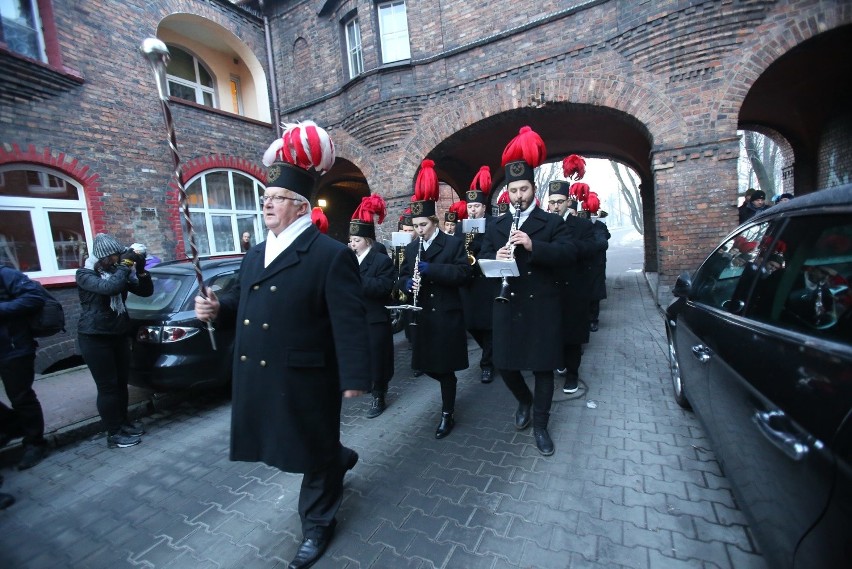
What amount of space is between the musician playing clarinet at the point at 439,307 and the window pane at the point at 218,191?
28.9 ft

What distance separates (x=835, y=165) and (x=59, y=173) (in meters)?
17.7

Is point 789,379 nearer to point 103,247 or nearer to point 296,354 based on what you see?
point 296,354

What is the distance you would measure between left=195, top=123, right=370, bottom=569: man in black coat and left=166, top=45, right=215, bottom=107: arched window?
10.9 metres

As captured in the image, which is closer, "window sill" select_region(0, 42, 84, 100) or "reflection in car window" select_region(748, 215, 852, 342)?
"reflection in car window" select_region(748, 215, 852, 342)

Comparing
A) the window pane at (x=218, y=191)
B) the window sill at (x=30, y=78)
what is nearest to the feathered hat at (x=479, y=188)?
the window pane at (x=218, y=191)

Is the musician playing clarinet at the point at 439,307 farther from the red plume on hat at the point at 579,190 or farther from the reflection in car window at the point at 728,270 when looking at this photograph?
the red plume on hat at the point at 579,190

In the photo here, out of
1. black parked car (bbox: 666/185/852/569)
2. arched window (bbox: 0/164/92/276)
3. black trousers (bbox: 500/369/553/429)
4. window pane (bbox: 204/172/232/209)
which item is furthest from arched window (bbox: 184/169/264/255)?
black parked car (bbox: 666/185/852/569)

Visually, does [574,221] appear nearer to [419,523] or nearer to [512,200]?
[512,200]

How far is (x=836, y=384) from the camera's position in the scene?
124 centimetres

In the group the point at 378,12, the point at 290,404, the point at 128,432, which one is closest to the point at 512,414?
the point at 290,404

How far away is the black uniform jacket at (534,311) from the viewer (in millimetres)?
3160

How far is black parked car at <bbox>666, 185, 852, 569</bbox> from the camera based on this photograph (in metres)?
1.19

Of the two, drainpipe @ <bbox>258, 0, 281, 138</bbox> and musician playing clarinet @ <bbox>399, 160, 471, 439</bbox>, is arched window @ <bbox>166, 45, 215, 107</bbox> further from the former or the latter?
musician playing clarinet @ <bbox>399, 160, 471, 439</bbox>

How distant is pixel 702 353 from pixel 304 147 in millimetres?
2937
